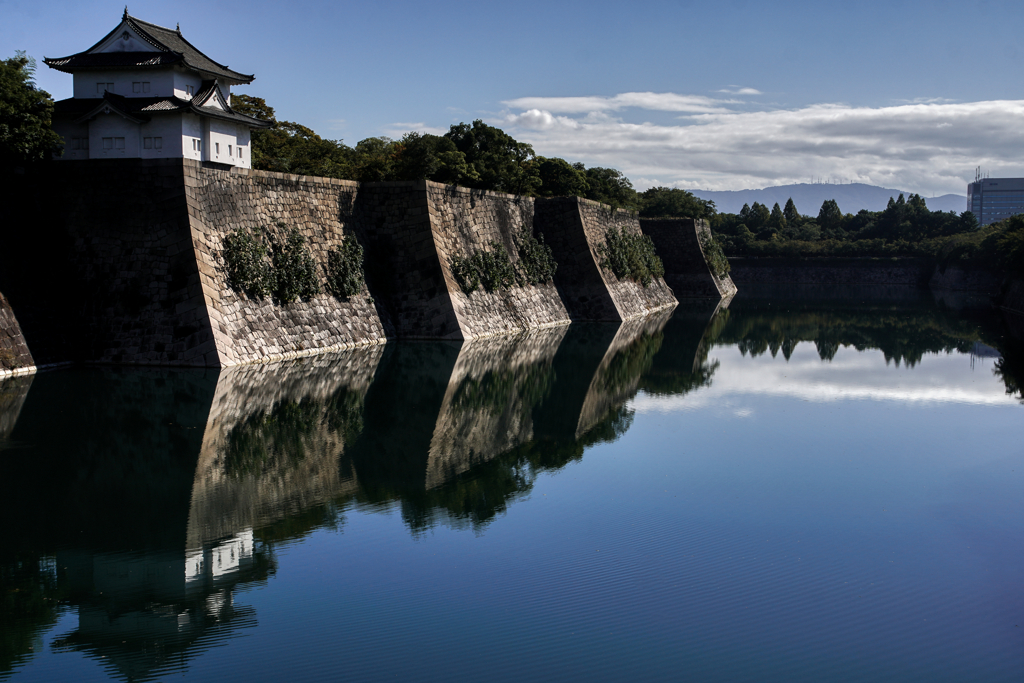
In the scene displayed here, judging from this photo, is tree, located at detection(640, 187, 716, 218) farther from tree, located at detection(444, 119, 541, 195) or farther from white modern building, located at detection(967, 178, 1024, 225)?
white modern building, located at detection(967, 178, 1024, 225)

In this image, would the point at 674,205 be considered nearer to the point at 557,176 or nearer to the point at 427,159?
the point at 557,176

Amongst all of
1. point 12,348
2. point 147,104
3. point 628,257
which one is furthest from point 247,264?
point 628,257

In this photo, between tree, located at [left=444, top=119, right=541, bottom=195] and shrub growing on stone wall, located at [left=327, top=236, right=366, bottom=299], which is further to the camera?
tree, located at [left=444, top=119, right=541, bottom=195]

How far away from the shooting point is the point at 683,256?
50.0m

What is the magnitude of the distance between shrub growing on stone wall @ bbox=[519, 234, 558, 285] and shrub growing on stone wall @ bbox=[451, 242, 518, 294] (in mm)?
1160

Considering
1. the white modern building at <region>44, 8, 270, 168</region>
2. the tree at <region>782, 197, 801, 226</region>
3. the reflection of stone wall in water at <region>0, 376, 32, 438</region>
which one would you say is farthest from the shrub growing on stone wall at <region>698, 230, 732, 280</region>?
the reflection of stone wall in water at <region>0, 376, 32, 438</region>

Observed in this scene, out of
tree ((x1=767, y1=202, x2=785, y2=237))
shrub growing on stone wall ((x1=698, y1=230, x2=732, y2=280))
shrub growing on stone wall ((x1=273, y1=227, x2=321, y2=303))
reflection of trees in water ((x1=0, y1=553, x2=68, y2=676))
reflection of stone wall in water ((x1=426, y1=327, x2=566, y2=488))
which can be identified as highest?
tree ((x1=767, y1=202, x2=785, y2=237))

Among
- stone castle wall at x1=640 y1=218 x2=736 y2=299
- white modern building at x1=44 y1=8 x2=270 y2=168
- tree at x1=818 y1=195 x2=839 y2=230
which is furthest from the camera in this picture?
tree at x1=818 y1=195 x2=839 y2=230

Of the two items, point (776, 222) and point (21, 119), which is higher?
point (776, 222)

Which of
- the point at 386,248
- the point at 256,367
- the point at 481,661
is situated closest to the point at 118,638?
the point at 481,661

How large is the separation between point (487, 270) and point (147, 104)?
10570 mm

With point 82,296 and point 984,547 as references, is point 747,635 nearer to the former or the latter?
point 984,547

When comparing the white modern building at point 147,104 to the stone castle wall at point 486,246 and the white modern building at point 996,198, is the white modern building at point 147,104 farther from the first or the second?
the white modern building at point 996,198

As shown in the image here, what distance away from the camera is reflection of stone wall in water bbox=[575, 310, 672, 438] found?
13812 millimetres
